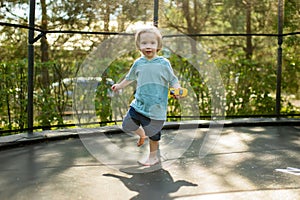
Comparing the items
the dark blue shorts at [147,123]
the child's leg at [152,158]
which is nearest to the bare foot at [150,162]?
the child's leg at [152,158]

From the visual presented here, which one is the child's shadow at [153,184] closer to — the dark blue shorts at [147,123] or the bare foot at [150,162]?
the bare foot at [150,162]

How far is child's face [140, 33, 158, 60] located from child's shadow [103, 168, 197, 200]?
792mm

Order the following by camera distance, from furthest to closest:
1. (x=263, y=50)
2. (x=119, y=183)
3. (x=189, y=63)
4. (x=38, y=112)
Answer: (x=263, y=50) < (x=189, y=63) < (x=38, y=112) < (x=119, y=183)

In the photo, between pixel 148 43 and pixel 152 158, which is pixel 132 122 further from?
pixel 148 43

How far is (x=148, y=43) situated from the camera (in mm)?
2777

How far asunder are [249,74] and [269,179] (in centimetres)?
337

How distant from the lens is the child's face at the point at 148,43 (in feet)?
9.10

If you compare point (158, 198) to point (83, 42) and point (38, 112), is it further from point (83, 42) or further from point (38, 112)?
point (83, 42)

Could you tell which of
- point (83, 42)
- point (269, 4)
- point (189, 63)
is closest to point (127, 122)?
point (189, 63)

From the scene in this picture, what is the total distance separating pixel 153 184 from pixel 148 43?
97 centimetres

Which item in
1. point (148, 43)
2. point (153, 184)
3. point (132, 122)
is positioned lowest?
point (153, 184)

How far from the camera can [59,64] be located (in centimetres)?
467

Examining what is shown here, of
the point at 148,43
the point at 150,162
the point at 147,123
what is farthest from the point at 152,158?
the point at 148,43

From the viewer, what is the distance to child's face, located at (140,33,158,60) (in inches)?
109
